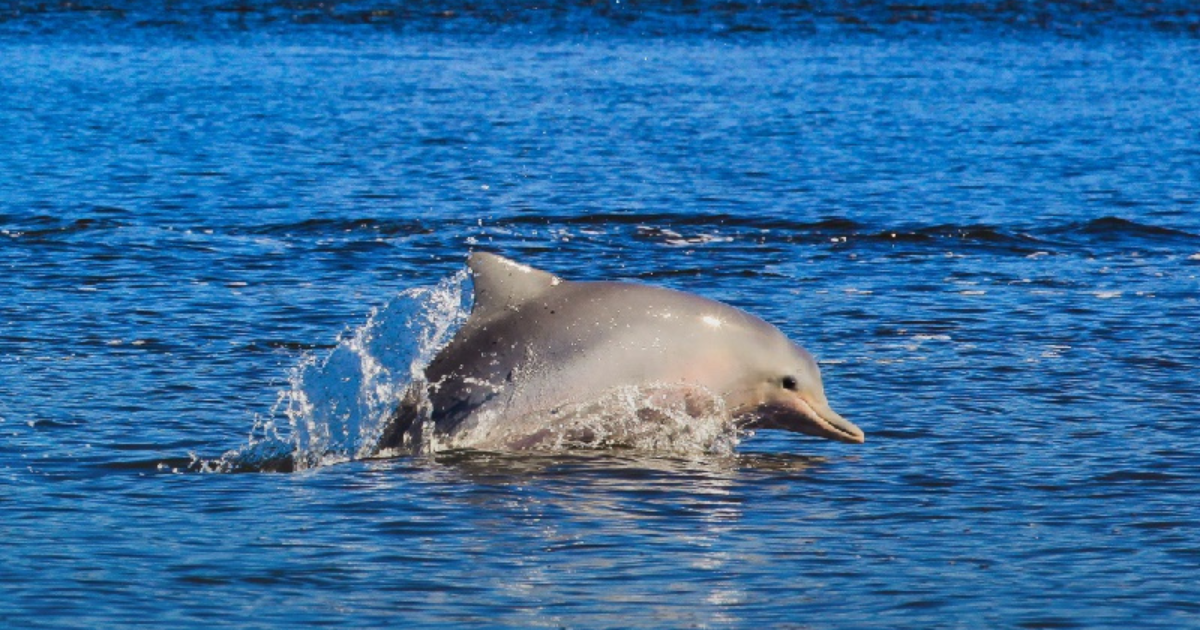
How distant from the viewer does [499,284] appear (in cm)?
1268

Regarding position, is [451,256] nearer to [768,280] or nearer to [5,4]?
[768,280]

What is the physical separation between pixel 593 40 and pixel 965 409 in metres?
44.3

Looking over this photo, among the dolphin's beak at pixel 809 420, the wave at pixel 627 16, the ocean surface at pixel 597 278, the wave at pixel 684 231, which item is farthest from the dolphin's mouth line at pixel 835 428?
the wave at pixel 627 16

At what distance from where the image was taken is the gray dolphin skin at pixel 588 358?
1261 centimetres

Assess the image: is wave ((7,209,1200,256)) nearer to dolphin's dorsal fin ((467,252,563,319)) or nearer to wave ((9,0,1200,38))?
dolphin's dorsal fin ((467,252,563,319))

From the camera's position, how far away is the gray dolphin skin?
41.4 feet

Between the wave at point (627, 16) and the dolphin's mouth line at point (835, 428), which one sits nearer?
the dolphin's mouth line at point (835, 428)

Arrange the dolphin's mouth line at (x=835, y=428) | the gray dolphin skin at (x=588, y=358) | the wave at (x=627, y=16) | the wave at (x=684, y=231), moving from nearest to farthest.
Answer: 1. the gray dolphin skin at (x=588, y=358)
2. the dolphin's mouth line at (x=835, y=428)
3. the wave at (x=684, y=231)
4. the wave at (x=627, y=16)

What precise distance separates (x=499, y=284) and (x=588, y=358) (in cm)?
72

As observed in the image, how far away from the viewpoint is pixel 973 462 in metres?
12.5

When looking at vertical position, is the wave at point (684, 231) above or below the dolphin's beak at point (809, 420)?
below

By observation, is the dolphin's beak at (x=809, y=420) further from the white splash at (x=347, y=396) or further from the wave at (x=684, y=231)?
the wave at (x=684, y=231)

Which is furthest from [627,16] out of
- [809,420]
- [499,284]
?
[499,284]

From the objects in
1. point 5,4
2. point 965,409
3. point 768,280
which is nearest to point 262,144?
point 768,280
